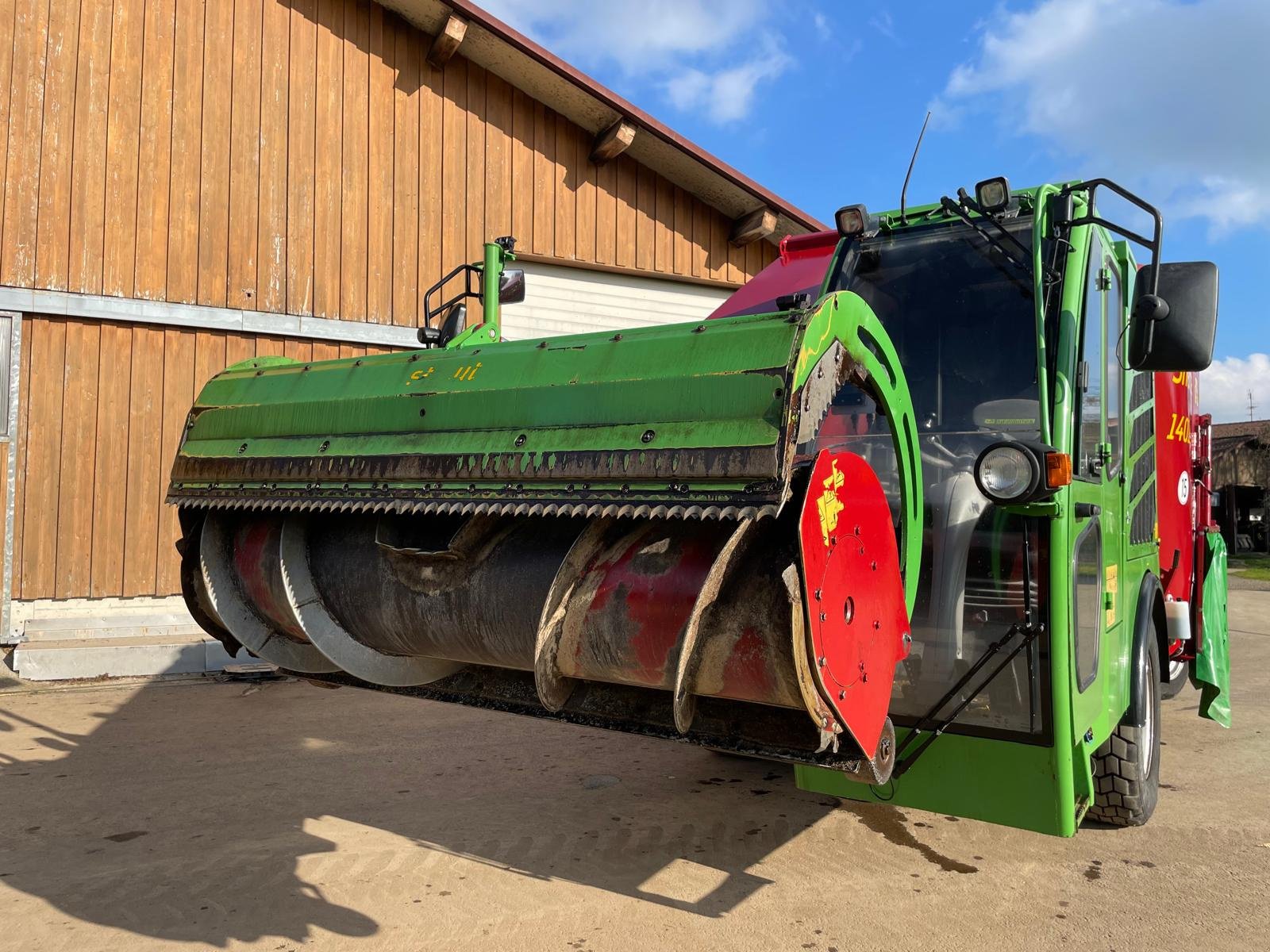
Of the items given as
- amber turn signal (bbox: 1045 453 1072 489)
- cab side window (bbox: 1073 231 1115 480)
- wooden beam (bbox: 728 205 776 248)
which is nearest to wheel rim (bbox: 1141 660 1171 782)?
cab side window (bbox: 1073 231 1115 480)

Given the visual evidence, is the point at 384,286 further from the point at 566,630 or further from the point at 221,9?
the point at 566,630

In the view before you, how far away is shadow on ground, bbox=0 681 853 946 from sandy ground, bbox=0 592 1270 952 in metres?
0.02

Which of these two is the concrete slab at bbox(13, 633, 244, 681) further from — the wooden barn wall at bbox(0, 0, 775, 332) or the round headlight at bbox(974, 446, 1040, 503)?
the round headlight at bbox(974, 446, 1040, 503)

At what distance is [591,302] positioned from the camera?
35.0 feet

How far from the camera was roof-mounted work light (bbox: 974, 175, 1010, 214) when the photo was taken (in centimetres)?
370

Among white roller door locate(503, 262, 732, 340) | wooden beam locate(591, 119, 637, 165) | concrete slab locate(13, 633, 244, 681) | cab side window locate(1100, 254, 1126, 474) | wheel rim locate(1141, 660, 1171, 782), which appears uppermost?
wooden beam locate(591, 119, 637, 165)

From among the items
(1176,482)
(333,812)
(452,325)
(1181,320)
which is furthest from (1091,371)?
(333,812)

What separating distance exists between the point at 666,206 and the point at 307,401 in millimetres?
7849

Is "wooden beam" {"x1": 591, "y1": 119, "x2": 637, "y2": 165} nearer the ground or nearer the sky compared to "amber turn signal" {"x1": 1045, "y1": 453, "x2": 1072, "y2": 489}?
nearer the sky

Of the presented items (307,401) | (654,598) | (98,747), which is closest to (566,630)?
(654,598)

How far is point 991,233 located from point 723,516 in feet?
7.14

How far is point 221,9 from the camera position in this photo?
8.93 m

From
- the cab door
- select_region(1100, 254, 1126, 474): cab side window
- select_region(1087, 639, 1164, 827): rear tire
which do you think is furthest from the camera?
select_region(1087, 639, 1164, 827): rear tire

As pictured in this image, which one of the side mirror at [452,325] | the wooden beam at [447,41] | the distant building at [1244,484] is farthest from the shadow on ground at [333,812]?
the distant building at [1244,484]
